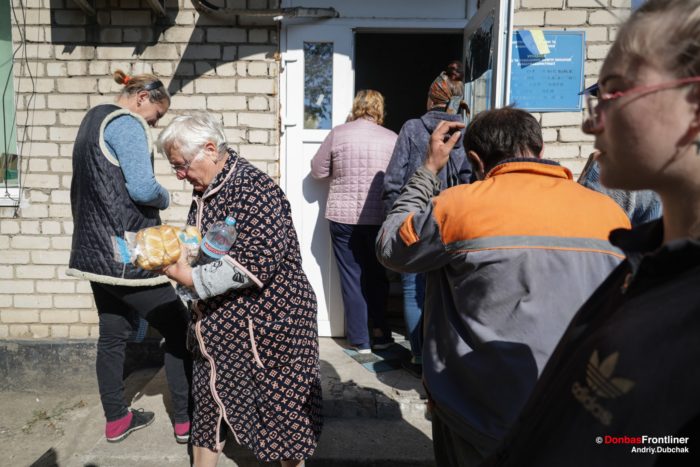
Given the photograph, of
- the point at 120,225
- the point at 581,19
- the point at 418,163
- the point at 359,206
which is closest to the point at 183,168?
A: the point at 120,225

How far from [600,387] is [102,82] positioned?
4164 millimetres

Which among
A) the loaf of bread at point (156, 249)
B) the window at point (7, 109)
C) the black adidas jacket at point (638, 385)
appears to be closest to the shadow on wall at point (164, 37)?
the window at point (7, 109)

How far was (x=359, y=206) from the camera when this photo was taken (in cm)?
366

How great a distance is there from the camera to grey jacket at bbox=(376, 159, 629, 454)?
1.44m

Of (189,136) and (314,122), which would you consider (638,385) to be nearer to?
(189,136)

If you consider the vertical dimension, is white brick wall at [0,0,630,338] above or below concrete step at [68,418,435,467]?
above

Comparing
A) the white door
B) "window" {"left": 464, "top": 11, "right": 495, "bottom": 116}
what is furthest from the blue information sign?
the white door

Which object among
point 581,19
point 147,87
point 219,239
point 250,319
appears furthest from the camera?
point 581,19

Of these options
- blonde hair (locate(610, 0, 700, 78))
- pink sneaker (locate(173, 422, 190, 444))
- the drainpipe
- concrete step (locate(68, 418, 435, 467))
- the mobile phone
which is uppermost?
the drainpipe

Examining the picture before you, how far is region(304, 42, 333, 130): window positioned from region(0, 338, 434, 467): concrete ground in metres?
1.68

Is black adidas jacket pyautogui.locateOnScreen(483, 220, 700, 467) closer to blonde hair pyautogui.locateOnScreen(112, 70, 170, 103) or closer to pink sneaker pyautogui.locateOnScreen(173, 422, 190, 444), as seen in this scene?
pink sneaker pyautogui.locateOnScreen(173, 422, 190, 444)

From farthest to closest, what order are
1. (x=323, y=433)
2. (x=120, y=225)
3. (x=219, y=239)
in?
(x=323, y=433) → (x=120, y=225) → (x=219, y=239)

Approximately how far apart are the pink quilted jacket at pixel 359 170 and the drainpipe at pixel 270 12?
2.77 feet

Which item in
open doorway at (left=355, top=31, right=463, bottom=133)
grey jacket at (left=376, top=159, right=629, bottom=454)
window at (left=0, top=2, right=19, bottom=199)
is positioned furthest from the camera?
open doorway at (left=355, top=31, right=463, bottom=133)
